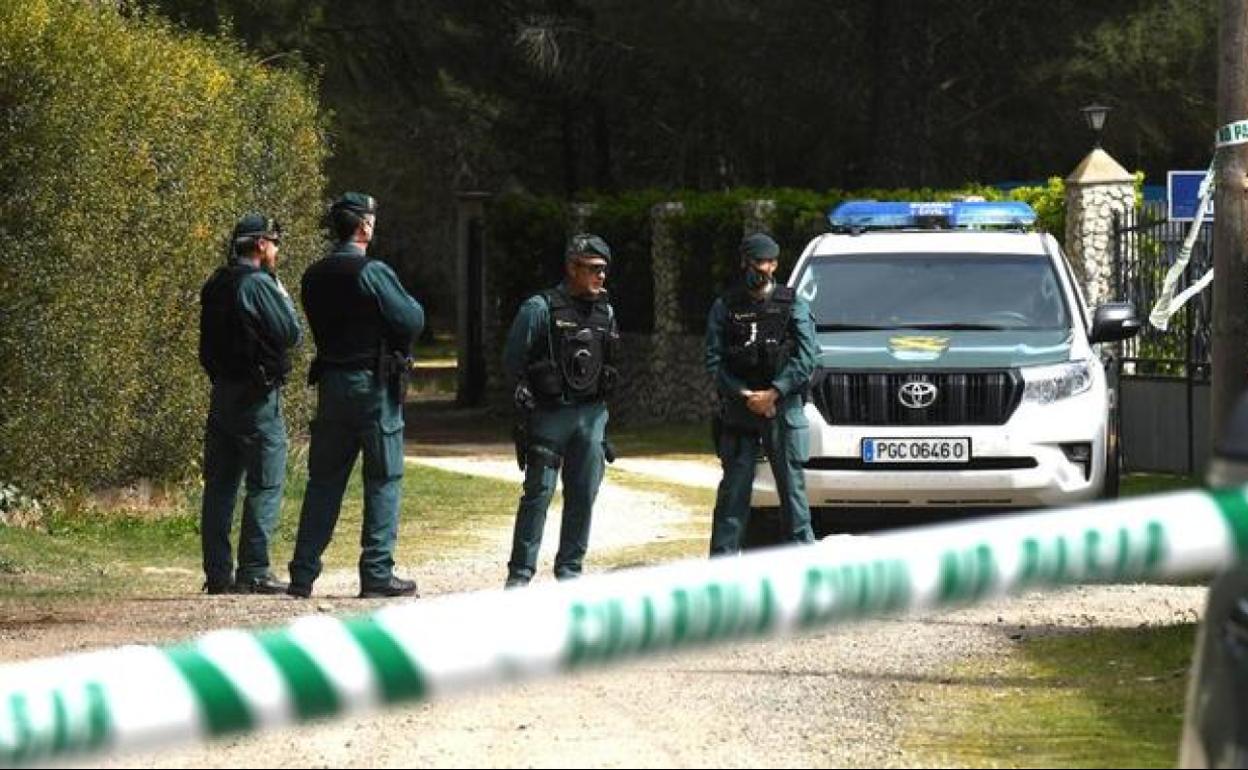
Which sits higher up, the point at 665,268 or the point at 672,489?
the point at 665,268

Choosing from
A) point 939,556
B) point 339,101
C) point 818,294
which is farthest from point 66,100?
point 339,101

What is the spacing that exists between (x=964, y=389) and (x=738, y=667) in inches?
186

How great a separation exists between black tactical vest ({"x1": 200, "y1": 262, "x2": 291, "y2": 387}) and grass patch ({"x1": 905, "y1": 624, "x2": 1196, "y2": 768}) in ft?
14.4

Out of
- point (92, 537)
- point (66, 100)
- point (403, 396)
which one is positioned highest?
point (66, 100)

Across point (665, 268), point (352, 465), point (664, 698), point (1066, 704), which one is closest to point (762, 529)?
point (352, 465)

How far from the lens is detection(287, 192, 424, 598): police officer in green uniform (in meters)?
12.5

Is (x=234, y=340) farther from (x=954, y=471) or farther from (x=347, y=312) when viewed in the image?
(x=954, y=471)

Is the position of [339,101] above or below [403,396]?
above

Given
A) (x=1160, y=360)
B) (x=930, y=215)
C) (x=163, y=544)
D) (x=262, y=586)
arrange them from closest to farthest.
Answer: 1. (x=262, y=586)
2. (x=930, y=215)
3. (x=163, y=544)
4. (x=1160, y=360)

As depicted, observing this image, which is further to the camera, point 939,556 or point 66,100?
point 66,100

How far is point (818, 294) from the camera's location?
48.7 ft

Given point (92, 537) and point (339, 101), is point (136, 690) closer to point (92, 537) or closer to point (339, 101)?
point (92, 537)

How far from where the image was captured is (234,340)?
13.3 meters

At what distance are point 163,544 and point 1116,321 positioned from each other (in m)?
5.78
